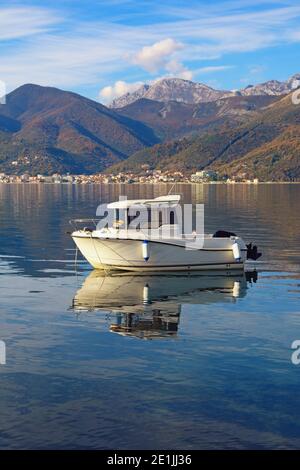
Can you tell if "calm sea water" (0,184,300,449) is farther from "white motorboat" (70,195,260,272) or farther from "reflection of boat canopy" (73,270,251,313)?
"white motorboat" (70,195,260,272)

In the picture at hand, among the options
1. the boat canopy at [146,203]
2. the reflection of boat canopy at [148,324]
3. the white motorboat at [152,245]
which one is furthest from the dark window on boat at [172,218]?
the reflection of boat canopy at [148,324]

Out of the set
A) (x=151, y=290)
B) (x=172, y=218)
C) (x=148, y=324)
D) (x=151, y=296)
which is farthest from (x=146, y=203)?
(x=148, y=324)

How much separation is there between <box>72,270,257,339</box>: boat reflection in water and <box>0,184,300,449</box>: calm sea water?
0.07 meters

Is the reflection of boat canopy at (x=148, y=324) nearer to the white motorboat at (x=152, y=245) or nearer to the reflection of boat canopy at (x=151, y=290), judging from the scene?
the reflection of boat canopy at (x=151, y=290)

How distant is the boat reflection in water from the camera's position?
90.6 feet

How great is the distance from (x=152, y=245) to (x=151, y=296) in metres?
6.32

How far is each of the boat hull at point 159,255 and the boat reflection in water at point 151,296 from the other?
623 millimetres

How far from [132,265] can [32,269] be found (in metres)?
7.10

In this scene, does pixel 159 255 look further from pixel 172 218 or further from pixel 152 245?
pixel 172 218

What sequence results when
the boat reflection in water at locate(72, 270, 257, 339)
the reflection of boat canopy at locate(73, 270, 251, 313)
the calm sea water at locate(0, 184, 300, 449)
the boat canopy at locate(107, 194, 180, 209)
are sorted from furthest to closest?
1. the boat canopy at locate(107, 194, 180, 209)
2. the reflection of boat canopy at locate(73, 270, 251, 313)
3. the boat reflection in water at locate(72, 270, 257, 339)
4. the calm sea water at locate(0, 184, 300, 449)

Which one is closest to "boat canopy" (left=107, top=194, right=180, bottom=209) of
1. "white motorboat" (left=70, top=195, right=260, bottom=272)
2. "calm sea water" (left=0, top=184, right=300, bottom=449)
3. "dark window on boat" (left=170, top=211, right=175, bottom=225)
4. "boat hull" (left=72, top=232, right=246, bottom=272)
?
"white motorboat" (left=70, top=195, right=260, bottom=272)

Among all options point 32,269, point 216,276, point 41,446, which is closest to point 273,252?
point 216,276

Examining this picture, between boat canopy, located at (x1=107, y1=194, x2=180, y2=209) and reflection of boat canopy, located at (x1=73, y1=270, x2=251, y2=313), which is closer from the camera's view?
reflection of boat canopy, located at (x1=73, y1=270, x2=251, y2=313)

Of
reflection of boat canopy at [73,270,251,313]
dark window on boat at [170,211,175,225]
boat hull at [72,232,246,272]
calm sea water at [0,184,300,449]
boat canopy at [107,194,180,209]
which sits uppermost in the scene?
boat canopy at [107,194,180,209]
